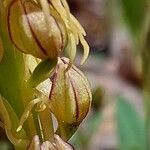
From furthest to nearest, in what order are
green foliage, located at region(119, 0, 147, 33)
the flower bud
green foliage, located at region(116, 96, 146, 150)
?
green foliage, located at region(119, 0, 147, 33)
green foliage, located at region(116, 96, 146, 150)
the flower bud

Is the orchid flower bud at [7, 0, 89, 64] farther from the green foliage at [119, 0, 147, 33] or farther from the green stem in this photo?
the green foliage at [119, 0, 147, 33]

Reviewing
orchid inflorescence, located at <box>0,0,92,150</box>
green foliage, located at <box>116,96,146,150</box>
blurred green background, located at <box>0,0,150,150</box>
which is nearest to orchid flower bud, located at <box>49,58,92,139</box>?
orchid inflorescence, located at <box>0,0,92,150</box>

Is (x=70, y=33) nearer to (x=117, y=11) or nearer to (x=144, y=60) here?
(x=144, y=60)

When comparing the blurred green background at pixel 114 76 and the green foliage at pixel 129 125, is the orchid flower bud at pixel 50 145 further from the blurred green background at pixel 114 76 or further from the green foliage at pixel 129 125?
the green foliage at pixel 129 125

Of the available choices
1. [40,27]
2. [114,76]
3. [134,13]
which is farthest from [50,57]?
[114,76]

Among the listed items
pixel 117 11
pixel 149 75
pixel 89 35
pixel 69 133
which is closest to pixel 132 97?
pixel 117 11

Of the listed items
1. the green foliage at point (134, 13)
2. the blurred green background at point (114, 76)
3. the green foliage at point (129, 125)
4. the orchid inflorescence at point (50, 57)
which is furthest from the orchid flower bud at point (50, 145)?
the green foliage at point (134, 13)
